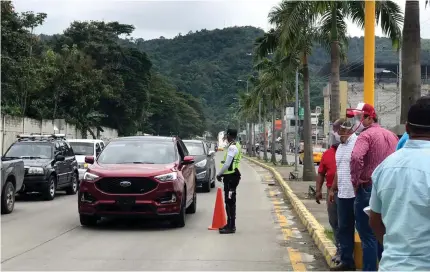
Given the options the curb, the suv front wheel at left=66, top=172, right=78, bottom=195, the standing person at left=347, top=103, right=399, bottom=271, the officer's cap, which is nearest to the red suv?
the officer's cap

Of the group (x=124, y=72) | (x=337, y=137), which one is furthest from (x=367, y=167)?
(x=124, y=72)

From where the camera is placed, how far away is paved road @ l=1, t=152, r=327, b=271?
8.19 metres

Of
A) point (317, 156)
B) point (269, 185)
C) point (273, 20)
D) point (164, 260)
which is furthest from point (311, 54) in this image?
point (317, 156)

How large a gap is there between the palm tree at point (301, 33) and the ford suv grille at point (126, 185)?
8353 millimetres

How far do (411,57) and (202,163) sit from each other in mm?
10942

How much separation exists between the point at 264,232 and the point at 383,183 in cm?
817

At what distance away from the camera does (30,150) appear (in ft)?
58.0

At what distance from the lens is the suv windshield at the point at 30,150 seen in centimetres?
1748

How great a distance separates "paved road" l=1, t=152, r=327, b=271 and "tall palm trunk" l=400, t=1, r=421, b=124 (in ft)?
9.81

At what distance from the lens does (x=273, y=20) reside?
22.4 metres

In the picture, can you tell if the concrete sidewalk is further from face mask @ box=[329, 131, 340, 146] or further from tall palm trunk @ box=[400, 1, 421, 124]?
tall palm trunk @ box=[400, 1, 421, 124]

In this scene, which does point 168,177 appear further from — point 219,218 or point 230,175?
point 219,218

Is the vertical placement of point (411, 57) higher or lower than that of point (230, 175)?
higher

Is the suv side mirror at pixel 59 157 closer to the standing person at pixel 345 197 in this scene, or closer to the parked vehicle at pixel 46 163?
the parked vehicle at pixel 46 163
